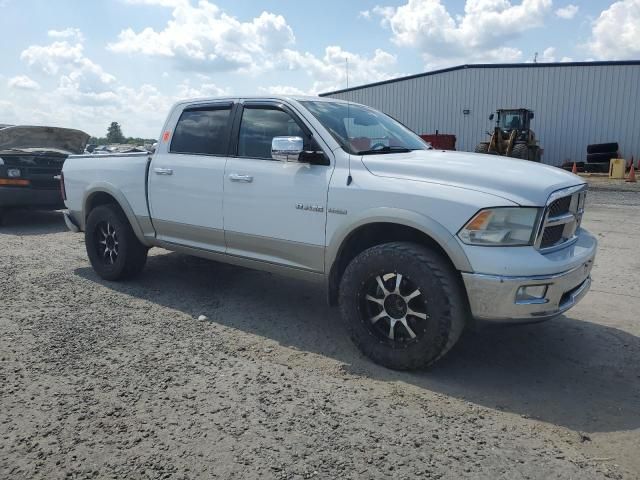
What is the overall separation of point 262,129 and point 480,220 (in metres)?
2.17

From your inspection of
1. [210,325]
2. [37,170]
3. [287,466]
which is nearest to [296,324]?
[210,325]

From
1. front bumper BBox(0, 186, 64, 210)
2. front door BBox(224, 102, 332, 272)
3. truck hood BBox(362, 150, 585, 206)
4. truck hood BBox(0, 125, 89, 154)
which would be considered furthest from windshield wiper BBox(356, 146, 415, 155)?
truck hood BBox(0, 125, 89, 154)

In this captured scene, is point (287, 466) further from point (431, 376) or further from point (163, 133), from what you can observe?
point (163, 133)

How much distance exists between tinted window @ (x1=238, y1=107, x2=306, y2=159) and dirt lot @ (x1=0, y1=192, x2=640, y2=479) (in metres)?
1.50

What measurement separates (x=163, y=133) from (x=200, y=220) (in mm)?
1136

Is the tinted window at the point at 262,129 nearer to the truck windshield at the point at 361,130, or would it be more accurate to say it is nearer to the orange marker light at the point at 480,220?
the truck windshield at the point at 361,130

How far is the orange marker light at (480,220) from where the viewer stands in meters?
3.32

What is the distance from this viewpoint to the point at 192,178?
4.97 m

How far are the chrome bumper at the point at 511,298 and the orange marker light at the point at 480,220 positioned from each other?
0.30 meters

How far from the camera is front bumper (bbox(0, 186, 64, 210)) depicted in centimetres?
923

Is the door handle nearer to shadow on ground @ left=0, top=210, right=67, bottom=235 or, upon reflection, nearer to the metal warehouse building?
shadow on ground @ left=0, top=210, right=67, bottom=235

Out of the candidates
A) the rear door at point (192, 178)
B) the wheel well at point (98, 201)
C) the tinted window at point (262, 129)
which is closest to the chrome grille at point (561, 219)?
the tinted window at point (262, 129)

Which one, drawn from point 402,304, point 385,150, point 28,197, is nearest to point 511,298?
point 402,304

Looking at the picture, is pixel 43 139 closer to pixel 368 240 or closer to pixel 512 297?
pixel 368 240
